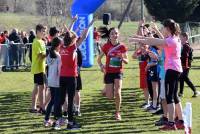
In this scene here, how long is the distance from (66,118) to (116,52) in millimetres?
1687

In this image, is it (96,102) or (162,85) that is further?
(96,102)

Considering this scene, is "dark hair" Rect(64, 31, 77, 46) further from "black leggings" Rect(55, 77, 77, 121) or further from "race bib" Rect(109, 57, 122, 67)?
"race bib" Rect(109, 57, 122, 67)

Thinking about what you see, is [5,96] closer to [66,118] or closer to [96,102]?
[96,102]

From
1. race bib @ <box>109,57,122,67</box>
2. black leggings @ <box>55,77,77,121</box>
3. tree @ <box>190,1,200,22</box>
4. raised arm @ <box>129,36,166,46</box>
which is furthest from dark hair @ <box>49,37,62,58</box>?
tree @ <box>190,1,200,22</box>

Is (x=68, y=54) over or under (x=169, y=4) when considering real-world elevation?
under

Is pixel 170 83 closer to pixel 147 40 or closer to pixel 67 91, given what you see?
pixel 147 40

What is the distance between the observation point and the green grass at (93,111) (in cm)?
994

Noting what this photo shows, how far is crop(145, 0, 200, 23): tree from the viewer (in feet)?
128

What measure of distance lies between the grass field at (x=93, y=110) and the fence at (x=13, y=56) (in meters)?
2.56

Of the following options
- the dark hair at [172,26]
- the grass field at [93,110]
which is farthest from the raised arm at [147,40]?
the grass field at [93,110]

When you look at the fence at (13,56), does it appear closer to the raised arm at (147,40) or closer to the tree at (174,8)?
the raised arm at (147,40)

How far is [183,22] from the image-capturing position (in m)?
40.2

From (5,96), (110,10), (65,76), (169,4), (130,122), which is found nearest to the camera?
(65,76)

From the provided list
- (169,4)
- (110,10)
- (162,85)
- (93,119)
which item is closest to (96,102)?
(93,119)
